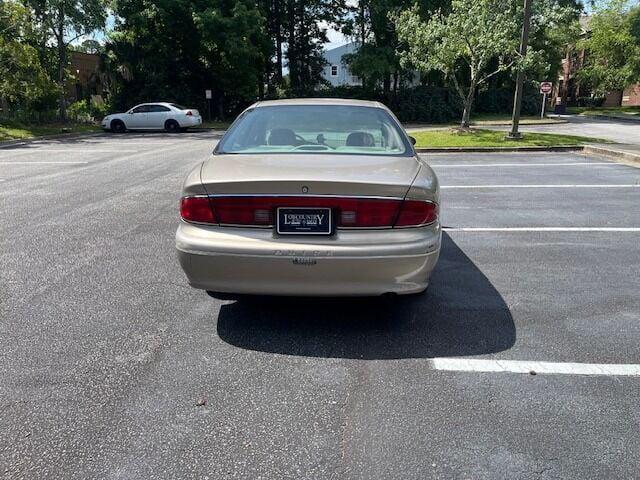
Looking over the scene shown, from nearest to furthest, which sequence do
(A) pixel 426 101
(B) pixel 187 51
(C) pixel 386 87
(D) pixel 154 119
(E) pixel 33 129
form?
(E) pixel 33 129, (D) pixel 154 119, (B) pixel 187 51, (A) pixel 426 101, (C) pixel 386 87

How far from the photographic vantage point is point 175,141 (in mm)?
20734

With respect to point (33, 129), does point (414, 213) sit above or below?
above

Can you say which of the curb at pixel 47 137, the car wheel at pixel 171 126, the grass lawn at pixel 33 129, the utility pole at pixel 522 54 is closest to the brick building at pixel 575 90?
the utility pole at pixel 522 54

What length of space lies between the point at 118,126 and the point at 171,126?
266 centimetres

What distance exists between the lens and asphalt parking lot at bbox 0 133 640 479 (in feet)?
7.89

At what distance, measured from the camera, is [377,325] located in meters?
3.79

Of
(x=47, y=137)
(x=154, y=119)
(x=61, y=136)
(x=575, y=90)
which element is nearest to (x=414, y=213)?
(x=47, y=137)

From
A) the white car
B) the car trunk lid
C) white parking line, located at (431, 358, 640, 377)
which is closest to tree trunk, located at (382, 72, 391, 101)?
the white car

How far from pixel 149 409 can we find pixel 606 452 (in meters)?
2.22

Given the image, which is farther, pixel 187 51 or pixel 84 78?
pixel 84 78

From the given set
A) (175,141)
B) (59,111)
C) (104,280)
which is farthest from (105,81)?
(104,280)

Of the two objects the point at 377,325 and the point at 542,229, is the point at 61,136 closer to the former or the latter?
the point at 542,229

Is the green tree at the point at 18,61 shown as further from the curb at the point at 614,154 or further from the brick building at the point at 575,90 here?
the brick building at the point at 575,90

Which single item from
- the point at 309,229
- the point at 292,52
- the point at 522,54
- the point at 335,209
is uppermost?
the point at 292,52
